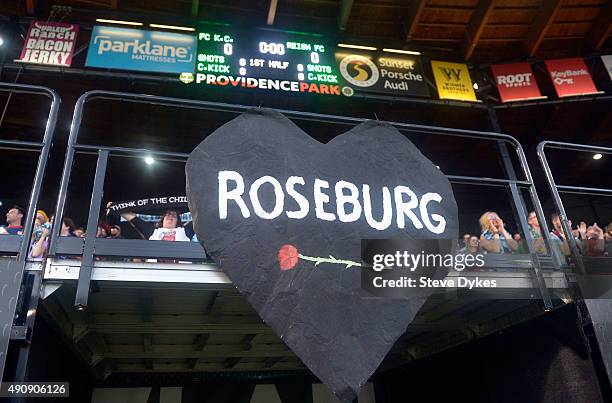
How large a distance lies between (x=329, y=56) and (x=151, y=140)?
3.88 m

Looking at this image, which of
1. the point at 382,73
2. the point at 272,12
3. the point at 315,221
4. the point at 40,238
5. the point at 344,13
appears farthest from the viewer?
the point at 382,73

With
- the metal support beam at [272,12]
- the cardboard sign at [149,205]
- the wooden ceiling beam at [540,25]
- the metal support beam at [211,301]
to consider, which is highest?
the metal support beam at [272,12]

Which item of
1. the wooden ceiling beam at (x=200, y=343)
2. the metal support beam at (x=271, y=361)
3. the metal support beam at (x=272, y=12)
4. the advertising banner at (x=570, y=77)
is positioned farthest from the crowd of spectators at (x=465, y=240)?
the metal support beam at (x=272, y=12)

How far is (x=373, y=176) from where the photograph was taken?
9.46 ft

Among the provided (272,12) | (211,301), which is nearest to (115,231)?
(211,301)

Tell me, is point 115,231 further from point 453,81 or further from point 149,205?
point 453,81

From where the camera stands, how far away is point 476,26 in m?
8.62

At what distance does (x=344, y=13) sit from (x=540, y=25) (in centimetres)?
358

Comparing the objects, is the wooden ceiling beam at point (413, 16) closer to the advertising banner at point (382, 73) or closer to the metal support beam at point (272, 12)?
the advertising banner at point (382, 73)

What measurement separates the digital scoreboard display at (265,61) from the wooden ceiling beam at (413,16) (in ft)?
4.80

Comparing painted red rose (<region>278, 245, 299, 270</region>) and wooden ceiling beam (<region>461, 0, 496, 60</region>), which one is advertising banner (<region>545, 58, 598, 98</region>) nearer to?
wooden ceiling beam (<region>461, 0, 496, 60</region>)

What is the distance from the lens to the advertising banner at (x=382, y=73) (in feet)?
27.4

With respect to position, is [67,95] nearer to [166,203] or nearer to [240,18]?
[240,18]

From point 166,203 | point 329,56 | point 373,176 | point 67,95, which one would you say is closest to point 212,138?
point 373,176
